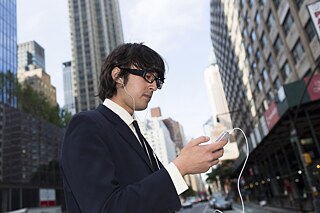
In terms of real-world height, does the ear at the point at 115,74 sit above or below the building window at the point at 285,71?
below

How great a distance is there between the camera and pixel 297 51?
90.7 feet

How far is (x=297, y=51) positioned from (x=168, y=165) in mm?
29423

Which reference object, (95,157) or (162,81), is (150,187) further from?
(162,81)

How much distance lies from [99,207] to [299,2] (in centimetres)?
2843

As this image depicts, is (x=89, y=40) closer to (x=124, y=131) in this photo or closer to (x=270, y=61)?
(x=270, y=61)

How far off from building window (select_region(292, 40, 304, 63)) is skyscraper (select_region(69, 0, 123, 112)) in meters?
105

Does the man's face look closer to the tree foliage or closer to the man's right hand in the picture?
the man's right hand

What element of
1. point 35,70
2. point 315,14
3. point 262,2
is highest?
point 35,70

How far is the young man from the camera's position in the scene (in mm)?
1335

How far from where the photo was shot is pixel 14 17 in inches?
2249

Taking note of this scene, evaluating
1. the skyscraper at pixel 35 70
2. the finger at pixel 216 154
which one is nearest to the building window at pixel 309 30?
the finger at pixel 216 154

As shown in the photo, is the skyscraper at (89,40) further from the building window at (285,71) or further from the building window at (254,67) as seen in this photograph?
the building window at (285,71)

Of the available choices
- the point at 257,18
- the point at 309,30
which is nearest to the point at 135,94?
the point at 309,30

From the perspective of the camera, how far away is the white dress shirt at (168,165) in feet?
4.59
